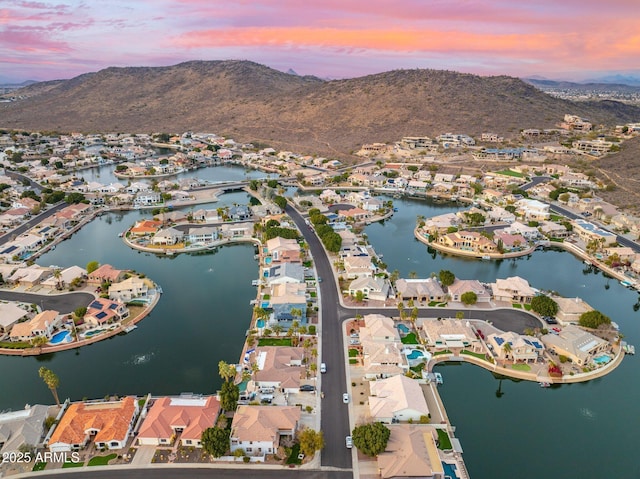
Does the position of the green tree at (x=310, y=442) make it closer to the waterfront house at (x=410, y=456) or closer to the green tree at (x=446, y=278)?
the waterfront house at (x=410, y=456)

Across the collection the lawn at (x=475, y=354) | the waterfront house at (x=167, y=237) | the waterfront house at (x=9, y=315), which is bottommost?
the lawn at (x=475, y=354)

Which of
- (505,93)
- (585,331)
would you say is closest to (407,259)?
(585,331)

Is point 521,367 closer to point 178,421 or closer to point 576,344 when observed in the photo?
point 576,344

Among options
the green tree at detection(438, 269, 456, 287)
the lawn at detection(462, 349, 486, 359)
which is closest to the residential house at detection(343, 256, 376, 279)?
the green tree at detection(438, 269, 456, 287)

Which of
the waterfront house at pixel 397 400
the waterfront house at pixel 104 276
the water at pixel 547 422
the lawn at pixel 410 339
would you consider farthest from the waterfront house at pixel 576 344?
the waterfront house at pixel 104 276

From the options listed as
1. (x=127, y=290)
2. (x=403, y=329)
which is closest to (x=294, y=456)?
(x=403, y=329)

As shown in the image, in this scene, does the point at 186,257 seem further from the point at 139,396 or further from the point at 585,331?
the point at 585,331

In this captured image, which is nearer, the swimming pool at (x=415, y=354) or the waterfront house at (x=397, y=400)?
the waterfront house at (x=397, y=400)

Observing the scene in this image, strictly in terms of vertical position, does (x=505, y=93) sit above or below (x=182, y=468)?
above

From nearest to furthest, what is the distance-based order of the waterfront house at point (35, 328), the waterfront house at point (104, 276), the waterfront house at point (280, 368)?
the waterfront house at point (280, 368)
the waterfront house at point (35, 328)
the waterfront house at point (104, 276)
